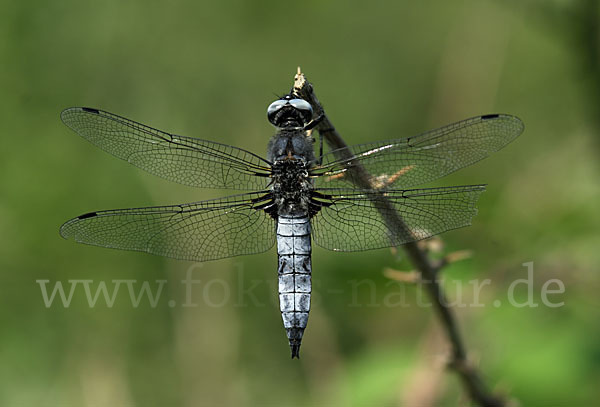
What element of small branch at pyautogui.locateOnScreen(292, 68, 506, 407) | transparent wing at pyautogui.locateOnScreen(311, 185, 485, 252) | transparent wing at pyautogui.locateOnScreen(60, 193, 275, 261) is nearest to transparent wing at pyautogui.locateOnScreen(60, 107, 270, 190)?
transparent wing at pyautogui.locateOnScreen(60, 193, 275, 261)

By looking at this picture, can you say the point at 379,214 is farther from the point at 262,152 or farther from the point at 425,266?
the point at 262,152

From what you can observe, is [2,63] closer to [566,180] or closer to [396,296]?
[396,296]

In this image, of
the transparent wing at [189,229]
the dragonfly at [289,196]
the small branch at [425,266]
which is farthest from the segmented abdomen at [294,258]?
the small branch at [425,266]

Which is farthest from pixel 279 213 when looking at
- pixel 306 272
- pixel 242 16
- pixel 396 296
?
pixel 242 16

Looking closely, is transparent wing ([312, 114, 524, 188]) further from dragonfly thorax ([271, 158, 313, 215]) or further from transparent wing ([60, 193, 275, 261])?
transparent wing ([60, 193, 275, 261])

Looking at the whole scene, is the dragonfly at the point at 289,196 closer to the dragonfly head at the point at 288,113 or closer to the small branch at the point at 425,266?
the dragonfly head at the point at 288,113

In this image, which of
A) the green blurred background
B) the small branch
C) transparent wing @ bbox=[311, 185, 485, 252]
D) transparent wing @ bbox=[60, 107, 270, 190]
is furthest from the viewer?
the green blurred background
